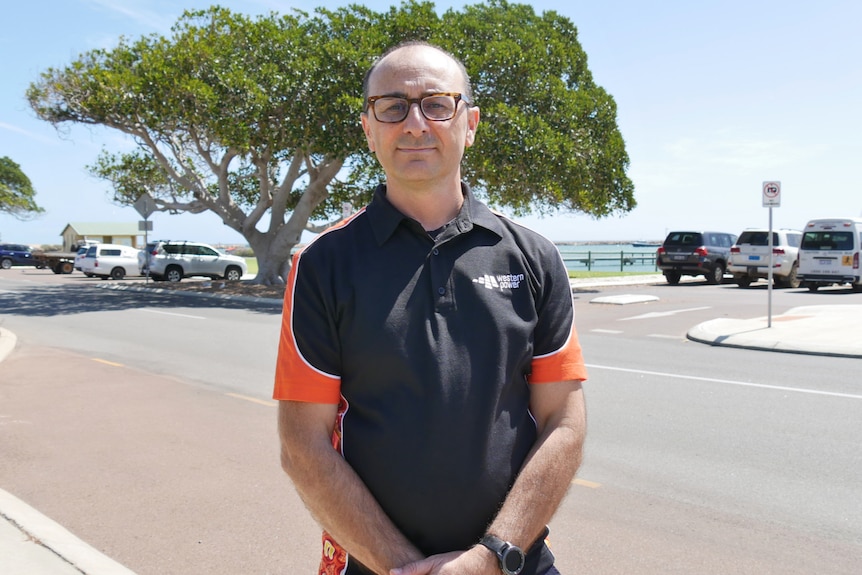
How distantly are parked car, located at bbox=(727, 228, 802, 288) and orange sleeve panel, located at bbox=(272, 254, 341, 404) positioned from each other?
27.0 metres

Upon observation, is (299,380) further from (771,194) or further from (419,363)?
(771,194)

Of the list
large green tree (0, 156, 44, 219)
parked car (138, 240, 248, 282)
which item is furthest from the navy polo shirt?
large green tree (0, 156, 44, 219)

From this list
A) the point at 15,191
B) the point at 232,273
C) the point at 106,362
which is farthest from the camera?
the point at 15,191

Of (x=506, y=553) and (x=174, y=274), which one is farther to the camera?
(x=174, y=274)

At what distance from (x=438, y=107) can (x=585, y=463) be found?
4.41 metres

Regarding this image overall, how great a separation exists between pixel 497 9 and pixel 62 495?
25.9m

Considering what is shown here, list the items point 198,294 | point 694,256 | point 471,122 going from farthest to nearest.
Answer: point 694,256 → point 198,294 → point 471,122

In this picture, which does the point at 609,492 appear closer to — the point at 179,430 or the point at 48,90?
the point at 179,430

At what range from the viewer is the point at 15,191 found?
7069cm

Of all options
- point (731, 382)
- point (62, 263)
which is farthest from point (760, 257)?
point (62, 263)

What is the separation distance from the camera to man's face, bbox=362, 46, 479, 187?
199 centimetres

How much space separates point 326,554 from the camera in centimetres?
198

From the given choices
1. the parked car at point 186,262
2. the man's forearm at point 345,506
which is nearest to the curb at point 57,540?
the man's forearm at point 345,506

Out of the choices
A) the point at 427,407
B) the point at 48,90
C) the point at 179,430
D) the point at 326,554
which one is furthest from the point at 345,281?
the point at 48,90
